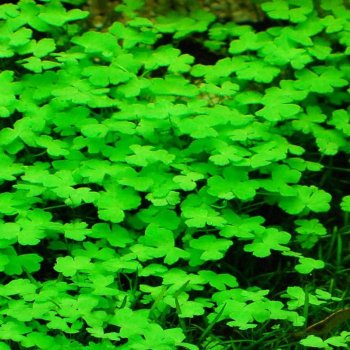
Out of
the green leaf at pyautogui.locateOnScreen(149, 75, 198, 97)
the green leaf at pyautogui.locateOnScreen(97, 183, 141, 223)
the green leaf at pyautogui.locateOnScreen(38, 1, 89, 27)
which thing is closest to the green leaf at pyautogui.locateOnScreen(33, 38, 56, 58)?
the green leaf at pyautogui.locateOnScreen(38, 1, 89, 27)

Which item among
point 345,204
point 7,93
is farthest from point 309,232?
point 7,93

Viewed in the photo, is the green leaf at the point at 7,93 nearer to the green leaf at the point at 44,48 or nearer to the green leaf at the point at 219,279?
the green leaf at the point at 44,48

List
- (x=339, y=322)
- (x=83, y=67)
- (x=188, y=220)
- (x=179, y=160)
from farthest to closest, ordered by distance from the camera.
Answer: (x=83, y=67) → (x=179, y=160) → (x=188, y=220) → (x=339, y=322)

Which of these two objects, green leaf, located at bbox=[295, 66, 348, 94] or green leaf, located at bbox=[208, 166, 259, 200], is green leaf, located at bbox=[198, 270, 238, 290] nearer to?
green leaf, located at bbox=[208, 166, 259, 200]

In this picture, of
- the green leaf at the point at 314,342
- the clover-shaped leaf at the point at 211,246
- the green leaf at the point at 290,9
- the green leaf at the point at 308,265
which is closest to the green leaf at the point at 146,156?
the clover-shaped leaf at the point at 211,246

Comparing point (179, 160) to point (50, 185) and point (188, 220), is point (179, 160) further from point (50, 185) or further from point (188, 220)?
point (50, 185)

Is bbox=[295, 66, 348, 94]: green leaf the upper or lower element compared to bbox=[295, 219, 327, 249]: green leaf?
upper

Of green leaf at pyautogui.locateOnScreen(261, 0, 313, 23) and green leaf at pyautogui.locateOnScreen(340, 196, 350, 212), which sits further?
green leaf at pyautogui.locateOnScreen(261, 0, 313, 23)

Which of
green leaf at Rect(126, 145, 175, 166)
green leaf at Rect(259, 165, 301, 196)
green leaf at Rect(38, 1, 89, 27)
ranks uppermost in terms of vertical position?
green leaf at Rect(38, 1, 89, 27)

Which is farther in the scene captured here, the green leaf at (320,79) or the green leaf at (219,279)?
the green leaf at (320,79)

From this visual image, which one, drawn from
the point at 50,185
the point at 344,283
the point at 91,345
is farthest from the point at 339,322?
the point at 50,185

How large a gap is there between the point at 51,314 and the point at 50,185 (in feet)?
2.43

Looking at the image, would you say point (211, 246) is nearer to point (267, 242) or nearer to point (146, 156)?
point (267, 242)

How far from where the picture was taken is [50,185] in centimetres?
405
